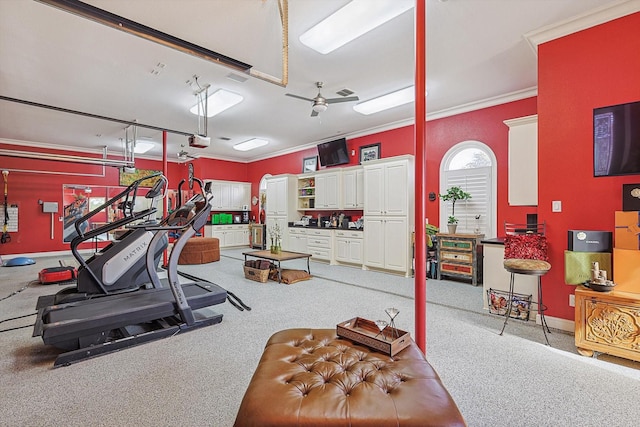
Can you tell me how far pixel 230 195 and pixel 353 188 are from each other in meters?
5.04

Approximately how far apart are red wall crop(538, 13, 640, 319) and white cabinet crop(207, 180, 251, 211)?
345 inches

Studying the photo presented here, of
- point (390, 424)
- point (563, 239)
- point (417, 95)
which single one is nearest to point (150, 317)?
point (390, 424)

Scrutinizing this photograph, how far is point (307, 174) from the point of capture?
325 inches

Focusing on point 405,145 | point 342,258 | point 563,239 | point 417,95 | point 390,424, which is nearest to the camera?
point 390,424

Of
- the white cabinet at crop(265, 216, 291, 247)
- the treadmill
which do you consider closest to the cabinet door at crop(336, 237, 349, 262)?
the white cabinet at crop(265, 216, 291, 247)

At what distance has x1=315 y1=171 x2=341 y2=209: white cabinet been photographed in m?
7.44

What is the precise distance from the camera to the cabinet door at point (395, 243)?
5.79 meters

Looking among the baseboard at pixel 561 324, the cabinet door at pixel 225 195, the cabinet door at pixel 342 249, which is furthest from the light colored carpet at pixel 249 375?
the cabinet door at pixel 225 195

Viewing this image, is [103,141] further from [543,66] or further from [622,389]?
[622,389]

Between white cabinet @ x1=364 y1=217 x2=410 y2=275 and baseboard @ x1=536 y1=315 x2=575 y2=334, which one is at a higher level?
white cabinet @ x1=364 y1=217 x2=410 y2=275

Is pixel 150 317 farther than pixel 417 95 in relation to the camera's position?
Yes

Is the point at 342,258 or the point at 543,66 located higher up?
the point at 543,66

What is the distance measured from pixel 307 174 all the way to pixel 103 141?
5.65 meters

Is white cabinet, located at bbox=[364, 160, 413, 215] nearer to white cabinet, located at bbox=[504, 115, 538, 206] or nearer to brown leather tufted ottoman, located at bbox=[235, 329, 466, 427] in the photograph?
white cabinet, located at bbox=[504, 115, 538, 206]
